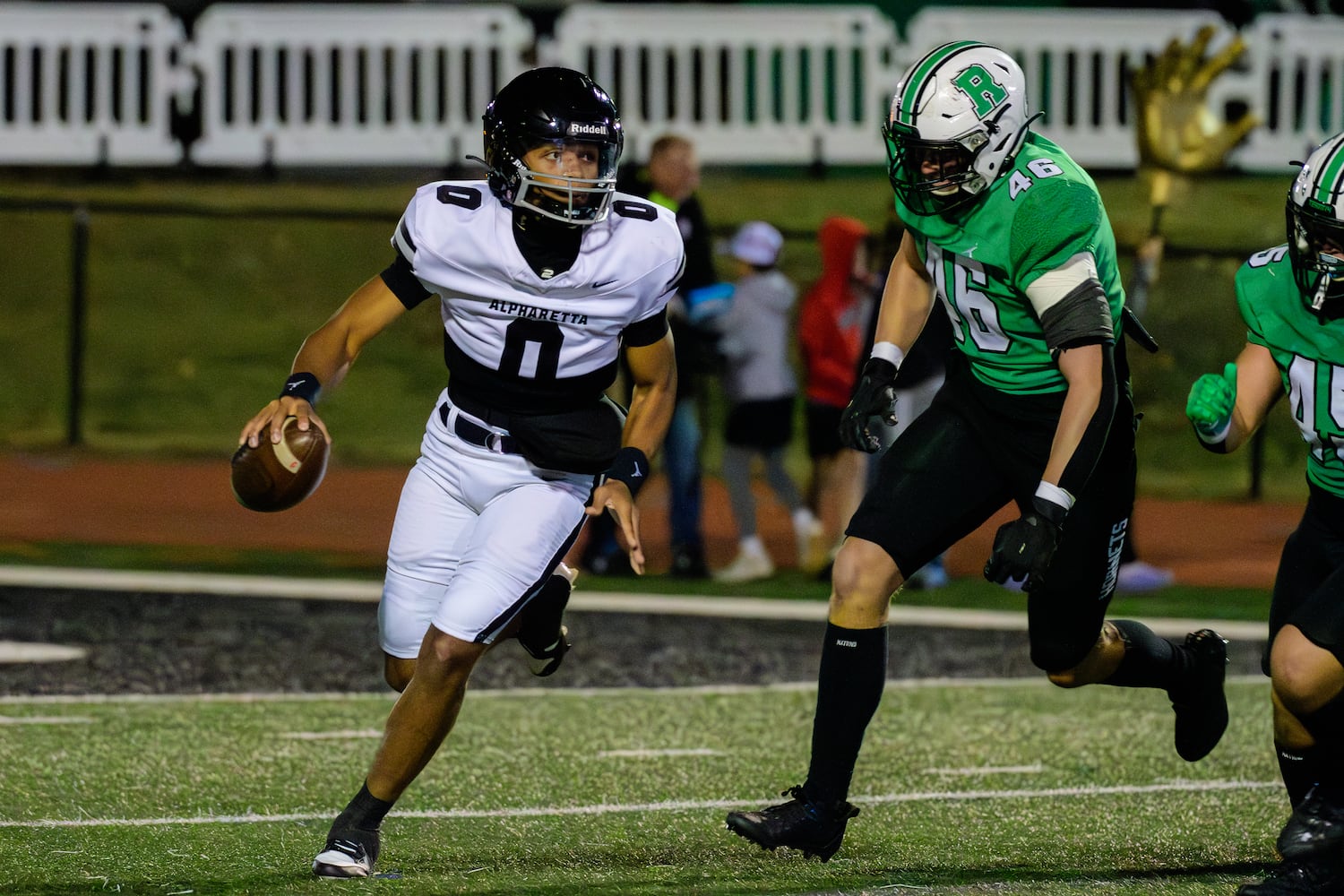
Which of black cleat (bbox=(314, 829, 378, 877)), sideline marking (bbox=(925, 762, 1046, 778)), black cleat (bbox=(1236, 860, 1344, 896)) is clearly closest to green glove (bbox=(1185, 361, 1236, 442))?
black cleat (bbox=(1236, 860, 1344, 896))

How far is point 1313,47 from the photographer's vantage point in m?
17.4

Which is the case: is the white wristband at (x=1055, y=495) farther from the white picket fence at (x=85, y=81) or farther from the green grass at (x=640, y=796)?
the white picket fence at (x=85, y=81)

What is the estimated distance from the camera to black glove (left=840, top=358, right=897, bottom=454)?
17.4ft

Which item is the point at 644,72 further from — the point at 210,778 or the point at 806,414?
the point at 210,778

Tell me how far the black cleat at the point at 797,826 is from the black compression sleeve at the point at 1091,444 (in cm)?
93

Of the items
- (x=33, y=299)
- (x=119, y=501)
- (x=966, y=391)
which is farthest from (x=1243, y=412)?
(x=33, y=299)

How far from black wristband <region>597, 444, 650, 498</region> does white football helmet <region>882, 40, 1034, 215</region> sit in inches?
35.7

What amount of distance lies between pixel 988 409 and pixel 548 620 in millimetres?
1232

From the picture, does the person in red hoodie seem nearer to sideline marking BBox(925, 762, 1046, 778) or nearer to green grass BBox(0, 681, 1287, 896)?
green grass BBox(0, 681, 1287, 896)

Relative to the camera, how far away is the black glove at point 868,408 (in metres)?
5.32

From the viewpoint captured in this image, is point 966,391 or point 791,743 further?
point 791,743

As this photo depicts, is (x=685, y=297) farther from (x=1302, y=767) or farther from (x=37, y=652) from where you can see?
Result: (x=1302, y=767)

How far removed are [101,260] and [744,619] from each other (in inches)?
370

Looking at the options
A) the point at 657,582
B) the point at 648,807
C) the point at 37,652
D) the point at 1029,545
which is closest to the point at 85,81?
the point at 657,582
